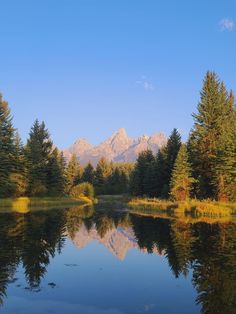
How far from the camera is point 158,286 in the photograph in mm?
15766

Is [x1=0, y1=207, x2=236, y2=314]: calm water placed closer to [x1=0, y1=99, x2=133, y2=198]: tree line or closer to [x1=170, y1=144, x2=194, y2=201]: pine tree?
[x1=170, y1=144, x2=194, y2=201]: pine tree

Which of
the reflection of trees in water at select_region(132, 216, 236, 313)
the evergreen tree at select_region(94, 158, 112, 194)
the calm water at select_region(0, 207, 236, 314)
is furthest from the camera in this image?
the evergreen tree at select_region(94, 158, 112, 194)

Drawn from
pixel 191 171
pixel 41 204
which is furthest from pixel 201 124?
pixel 41 204

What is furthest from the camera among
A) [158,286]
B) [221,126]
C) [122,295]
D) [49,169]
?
[49,169]

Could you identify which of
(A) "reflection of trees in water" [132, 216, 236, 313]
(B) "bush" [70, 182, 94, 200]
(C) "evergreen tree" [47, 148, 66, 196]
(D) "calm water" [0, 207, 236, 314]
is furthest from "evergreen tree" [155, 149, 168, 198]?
(D) "calm water" [0, 207, 236, 314]

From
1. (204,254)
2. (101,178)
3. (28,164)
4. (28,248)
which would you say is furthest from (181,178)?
(101,178)

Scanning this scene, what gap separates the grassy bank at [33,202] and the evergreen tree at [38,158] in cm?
290

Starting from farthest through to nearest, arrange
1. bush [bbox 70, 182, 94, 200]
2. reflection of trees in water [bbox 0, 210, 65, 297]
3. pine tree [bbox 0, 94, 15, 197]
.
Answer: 1. bush [bbox 70, 182, 94, 200]
2. pine tree [bbox 0, 94, 15, 197]
3. reflection of trees in water [bbox 0, 210, 65, 297]

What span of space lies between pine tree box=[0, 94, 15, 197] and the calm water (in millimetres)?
37112

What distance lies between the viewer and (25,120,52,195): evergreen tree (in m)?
72.9

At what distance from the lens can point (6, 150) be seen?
6912 cm

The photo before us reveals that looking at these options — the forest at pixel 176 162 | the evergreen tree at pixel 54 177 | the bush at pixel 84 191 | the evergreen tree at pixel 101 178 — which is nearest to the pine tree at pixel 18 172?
the forest at pixel 176 162

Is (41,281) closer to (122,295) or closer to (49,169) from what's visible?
(122,295)

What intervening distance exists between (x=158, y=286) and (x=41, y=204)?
176 ft
